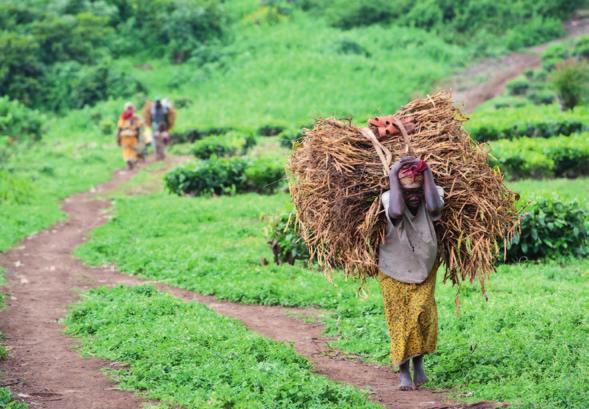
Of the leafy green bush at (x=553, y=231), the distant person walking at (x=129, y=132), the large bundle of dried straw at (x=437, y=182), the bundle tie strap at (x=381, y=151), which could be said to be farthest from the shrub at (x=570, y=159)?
the distant person walking at (x=129, y=132)

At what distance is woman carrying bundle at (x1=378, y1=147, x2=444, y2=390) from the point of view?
7.06 meters

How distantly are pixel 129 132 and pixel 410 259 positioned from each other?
17611 millimetres

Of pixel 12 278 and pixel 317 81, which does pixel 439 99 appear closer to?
pixel 12 278

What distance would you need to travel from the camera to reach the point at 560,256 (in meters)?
11.8

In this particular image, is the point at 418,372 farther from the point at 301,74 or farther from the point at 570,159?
the point at 301,74

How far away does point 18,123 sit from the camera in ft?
79.2

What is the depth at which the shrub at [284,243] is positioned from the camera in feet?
39.9

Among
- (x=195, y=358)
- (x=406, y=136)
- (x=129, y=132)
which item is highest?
(x=406, y=136)

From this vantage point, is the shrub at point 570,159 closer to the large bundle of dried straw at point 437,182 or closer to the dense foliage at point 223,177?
the dense foliage at point 223,177

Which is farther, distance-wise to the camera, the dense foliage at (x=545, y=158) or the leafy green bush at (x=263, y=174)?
the leafy green bush at (x=263, y=174)

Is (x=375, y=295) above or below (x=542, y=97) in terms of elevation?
below

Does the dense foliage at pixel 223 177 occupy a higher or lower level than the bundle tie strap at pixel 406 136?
lower

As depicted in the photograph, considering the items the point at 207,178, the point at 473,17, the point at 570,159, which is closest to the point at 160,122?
the point at 207,178

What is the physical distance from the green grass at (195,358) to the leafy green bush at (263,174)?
341 inches
